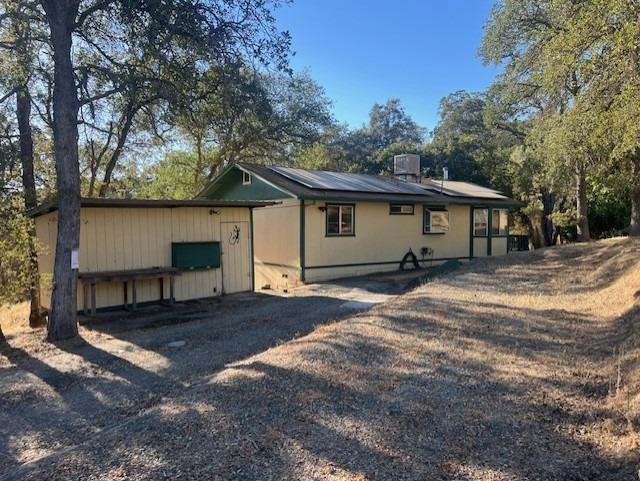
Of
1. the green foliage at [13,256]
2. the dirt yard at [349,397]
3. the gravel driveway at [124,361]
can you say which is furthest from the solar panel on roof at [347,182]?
the green foliage at [13,256]

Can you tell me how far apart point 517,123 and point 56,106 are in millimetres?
25350

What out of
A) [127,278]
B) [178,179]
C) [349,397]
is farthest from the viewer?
[178,179]

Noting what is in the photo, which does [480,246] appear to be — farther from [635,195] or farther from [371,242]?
[635,195]

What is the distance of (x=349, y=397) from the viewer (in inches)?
166

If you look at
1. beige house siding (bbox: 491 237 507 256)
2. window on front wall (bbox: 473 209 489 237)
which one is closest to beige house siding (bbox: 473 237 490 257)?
window on front wall (bbox: 473 209 489 237)

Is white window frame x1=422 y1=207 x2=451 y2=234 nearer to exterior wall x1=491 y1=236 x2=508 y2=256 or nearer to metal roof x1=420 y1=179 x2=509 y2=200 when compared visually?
metal roof x1=420 y1=179 x2=509 y2=200

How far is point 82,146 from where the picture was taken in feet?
57.6

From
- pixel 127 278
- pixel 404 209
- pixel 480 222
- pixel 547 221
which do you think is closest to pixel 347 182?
pixel 404 209

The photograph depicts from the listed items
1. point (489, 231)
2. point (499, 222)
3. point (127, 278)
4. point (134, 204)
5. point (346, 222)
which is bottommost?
point (127, 278)

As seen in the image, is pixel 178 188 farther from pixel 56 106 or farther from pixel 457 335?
pixel 457 335

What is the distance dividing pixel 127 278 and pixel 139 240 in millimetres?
1179

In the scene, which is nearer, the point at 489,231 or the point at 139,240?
the point at 139,240

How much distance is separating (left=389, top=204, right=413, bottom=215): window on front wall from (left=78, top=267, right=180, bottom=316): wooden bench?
25.0 feet

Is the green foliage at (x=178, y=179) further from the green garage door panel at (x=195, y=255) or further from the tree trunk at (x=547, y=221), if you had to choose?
the tree trunk at (x=547, y=221)
